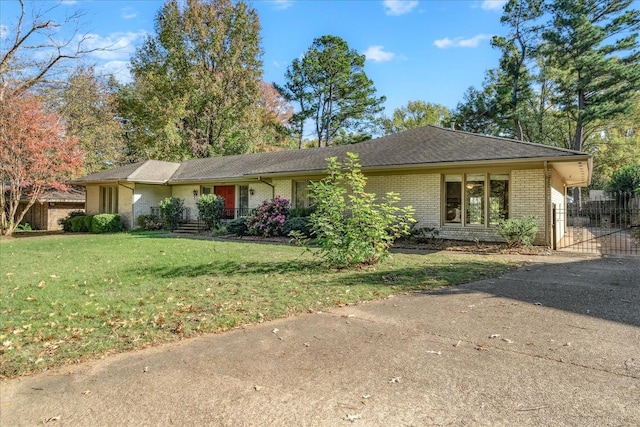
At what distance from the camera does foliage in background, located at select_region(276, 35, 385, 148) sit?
35.3 meters

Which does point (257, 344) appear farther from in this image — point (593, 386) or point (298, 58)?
point (298, 58)

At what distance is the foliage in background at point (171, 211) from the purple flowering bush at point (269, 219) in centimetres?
588

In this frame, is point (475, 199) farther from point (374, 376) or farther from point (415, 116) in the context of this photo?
point (415, 116)

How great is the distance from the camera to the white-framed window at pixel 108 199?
2305cm

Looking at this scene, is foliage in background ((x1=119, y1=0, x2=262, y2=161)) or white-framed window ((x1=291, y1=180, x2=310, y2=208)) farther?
foliage in background ((x1=119, y1=0, x2=262, y2=161))

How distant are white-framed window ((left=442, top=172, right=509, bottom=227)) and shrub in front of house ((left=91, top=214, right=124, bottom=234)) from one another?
56.7ft

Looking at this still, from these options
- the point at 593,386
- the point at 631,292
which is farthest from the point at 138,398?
the point at 631,292

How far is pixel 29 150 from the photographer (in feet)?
60.3

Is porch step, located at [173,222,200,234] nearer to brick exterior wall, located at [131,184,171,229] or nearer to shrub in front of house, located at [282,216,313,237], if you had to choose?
brick exterior wall, located at [131,184,171,229]

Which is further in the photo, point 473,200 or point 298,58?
point 298,58

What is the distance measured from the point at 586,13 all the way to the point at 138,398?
34540mm

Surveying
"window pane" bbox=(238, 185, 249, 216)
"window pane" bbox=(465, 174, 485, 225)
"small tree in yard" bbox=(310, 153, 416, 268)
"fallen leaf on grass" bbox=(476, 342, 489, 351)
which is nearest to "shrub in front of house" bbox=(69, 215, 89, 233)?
"window pane" bbox=(238, 185, 249, 216)

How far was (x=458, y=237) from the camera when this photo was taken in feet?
43.6

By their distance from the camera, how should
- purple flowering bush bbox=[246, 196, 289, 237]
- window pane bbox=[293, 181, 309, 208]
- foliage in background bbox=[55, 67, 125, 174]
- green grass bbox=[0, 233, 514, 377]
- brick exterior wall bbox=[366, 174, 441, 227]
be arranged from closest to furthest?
green grass bbox=[0, 233, 514, 377]
brick exterior wall bbox=[366, 174, 441, 227]
purple flowering bush bbox=[246, 196, 289, 237]
window pane bbox=[293, 181, 309, 208]
foliage in background bbox=[55, 67, 125, 174]
